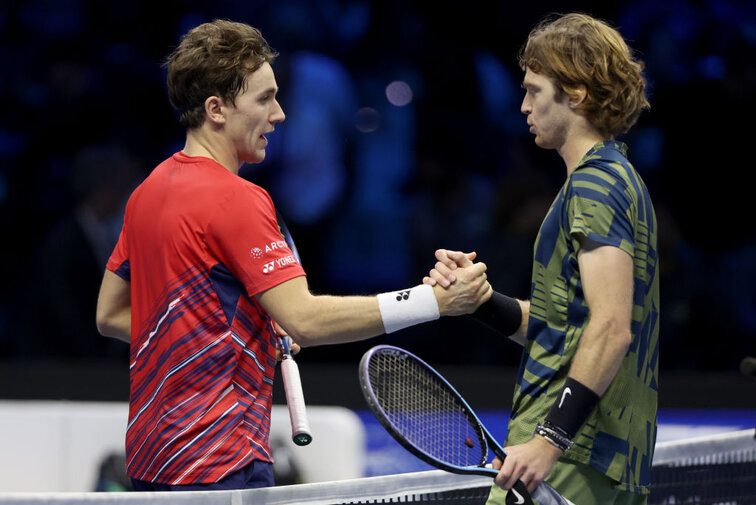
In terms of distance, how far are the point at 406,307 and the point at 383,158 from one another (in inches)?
143

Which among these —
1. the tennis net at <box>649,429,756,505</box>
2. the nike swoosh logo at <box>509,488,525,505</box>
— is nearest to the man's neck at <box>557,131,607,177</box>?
the nike swoosh logo at <box>509,488,525,505</box>

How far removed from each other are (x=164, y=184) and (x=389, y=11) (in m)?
3.88

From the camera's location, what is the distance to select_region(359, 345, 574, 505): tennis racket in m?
2.17

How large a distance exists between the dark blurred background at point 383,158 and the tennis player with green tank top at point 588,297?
3549mm

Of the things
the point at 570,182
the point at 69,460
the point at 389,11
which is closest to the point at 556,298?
the point at 570,182

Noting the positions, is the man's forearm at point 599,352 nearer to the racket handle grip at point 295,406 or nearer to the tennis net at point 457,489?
the tennis net at point 457,489

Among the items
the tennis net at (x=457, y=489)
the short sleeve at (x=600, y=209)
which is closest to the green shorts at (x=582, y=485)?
the tennis net at (x=457, y=489)

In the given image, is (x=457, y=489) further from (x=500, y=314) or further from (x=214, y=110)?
(x=214, y=110)

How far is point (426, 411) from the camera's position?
2350 mm

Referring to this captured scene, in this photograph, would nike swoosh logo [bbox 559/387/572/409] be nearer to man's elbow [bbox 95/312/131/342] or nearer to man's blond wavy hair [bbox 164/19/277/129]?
man's blond wavy hair [bbox 164/19/277/129]

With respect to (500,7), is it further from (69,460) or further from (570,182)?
(570,182)

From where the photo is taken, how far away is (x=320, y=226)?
609cm

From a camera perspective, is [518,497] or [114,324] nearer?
[518,497]

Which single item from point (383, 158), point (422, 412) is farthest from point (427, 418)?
point (383, 158)
